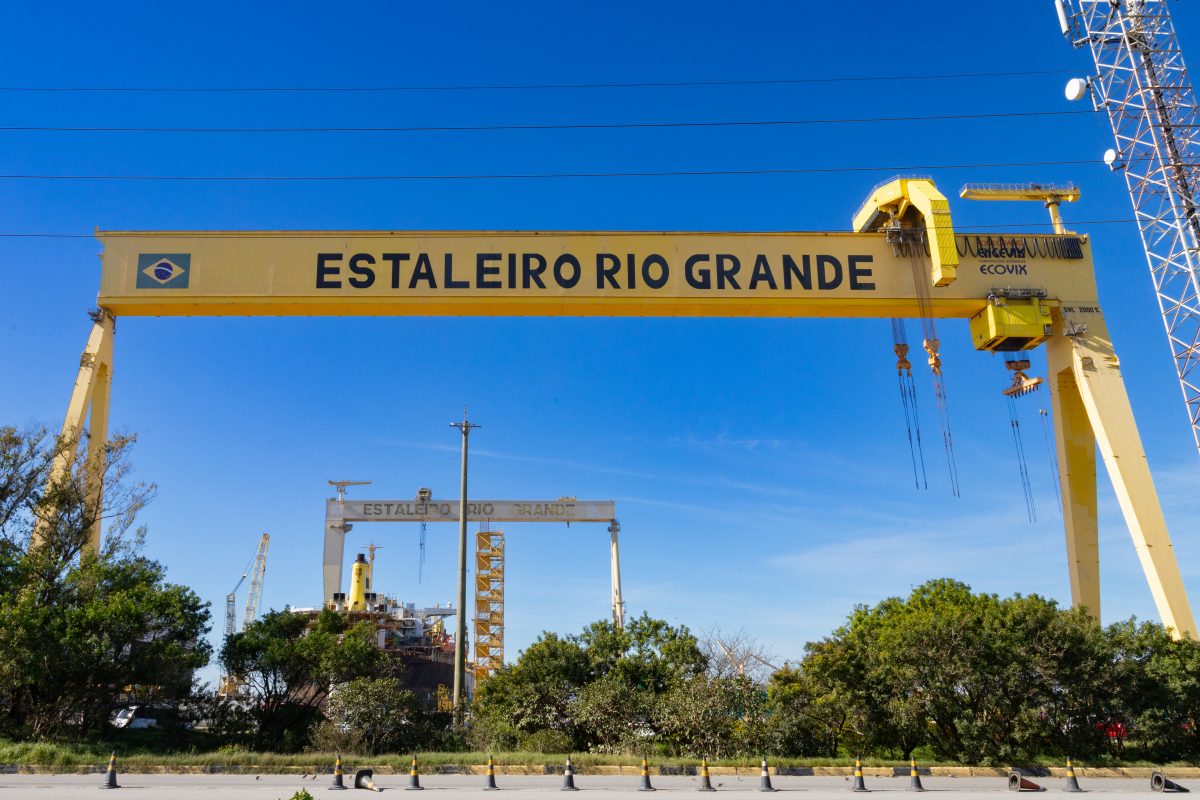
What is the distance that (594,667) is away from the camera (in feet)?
66.7

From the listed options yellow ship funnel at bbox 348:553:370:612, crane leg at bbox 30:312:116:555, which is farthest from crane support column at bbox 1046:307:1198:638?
yellow ship funnel at bbox 348:553:370:612

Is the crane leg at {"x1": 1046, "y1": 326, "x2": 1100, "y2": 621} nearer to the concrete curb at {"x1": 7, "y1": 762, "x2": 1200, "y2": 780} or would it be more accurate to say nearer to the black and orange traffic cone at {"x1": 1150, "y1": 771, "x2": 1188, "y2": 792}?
the concrete curb at {"x1": 7, "y1": 762, "x2": 1200, "y2": 780}

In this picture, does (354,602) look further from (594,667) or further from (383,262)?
(383,262)

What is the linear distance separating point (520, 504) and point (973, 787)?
21766mm

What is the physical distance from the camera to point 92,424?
19.4 meters

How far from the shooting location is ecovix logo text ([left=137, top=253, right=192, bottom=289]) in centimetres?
1864

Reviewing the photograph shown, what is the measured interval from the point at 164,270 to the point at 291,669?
937 cm

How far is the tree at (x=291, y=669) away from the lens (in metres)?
19.9

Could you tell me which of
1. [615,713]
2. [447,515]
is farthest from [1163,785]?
[447,515]

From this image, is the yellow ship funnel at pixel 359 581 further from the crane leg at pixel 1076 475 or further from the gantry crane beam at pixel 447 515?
the crane leg at pixel 1076 475

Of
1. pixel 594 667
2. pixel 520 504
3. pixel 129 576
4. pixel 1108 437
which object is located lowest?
pixel 594 667

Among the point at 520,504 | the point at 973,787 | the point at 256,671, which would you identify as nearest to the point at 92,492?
the point at 256,671

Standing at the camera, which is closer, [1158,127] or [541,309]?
[541,309]

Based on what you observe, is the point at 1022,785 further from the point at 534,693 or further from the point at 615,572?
the point at 615,572
